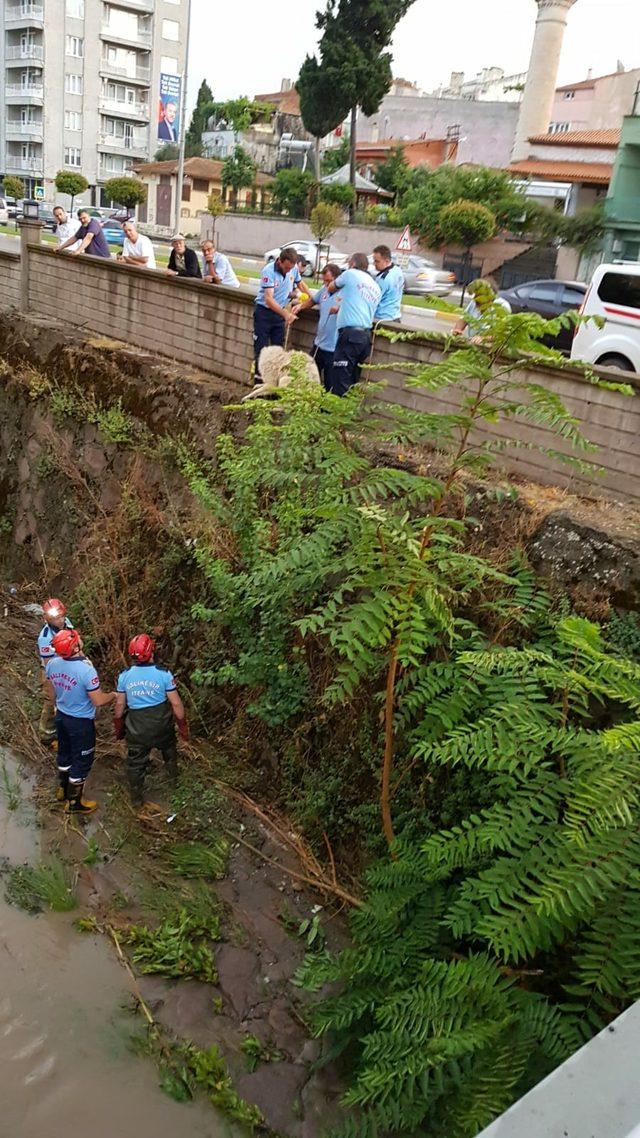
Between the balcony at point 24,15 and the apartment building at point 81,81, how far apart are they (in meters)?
0.06

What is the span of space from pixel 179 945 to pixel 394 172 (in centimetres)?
4319

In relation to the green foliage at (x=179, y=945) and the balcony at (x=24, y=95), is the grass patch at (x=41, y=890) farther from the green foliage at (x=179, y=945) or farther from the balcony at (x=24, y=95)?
the balcony at (x=24, y=95)

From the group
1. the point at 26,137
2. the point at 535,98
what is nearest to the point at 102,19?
the point at 26,137

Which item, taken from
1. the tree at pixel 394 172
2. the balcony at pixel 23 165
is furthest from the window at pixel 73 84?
the tree at pixel 394 172

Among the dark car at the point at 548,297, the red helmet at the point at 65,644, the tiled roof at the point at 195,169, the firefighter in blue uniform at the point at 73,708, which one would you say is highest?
the tiled roof at the point at 195,169

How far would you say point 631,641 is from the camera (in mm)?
5184

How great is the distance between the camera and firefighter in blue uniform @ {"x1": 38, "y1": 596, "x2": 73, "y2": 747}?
6.78 metres

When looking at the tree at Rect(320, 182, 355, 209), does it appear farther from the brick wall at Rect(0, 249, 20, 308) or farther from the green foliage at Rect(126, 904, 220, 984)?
the green foliage at Rect(126, 904, 220, 984)

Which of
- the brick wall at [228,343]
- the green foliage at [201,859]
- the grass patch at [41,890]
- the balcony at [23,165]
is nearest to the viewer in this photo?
the grass patch at [41,890]

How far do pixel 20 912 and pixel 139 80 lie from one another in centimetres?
6264

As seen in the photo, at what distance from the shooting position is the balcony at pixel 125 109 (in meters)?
55.7

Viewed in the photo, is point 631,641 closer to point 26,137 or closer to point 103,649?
point 103,649

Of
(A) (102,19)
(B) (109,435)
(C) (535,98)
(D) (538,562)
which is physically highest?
(A) (102,19)

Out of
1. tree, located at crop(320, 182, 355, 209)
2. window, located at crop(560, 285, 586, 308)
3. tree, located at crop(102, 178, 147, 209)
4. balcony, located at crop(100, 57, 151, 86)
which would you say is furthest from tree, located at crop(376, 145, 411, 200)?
window, located at crop(560, 285, 586, 308)
